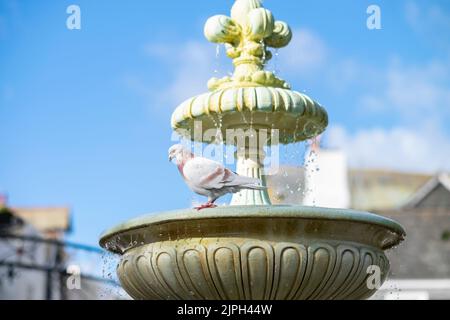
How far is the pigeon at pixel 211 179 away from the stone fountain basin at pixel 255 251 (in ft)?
0.97

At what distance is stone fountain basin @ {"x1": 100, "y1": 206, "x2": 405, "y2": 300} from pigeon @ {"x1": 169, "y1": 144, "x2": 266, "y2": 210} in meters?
0.29

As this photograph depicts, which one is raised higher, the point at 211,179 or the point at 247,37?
the point at 247,37

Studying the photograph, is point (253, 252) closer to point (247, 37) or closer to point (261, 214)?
point (261, 214)

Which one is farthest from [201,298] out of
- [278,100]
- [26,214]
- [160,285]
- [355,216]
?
[26,214]

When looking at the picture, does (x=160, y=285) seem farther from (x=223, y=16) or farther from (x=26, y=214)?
(x=26, y=214)

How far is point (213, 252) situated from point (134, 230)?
0.79m

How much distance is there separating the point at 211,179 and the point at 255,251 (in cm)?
69

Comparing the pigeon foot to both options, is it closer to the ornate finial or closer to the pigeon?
the pigeon

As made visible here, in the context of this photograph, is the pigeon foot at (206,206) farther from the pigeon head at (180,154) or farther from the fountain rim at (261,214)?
the pigeon head at (180,154)

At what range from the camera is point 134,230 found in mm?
7031

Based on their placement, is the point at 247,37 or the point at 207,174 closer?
the point at 207,174

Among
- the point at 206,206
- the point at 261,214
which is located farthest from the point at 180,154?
the point at 261,214

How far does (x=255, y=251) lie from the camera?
657 cm

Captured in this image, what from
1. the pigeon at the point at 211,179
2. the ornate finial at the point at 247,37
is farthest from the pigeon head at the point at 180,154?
the ornate finial at the point at 247,37
